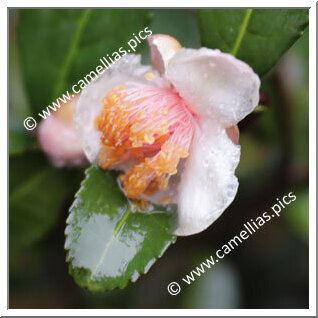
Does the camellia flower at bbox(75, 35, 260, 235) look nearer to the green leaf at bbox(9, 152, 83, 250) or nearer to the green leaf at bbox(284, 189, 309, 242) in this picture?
the green leaf at bbox(9, 152, 83, 250)

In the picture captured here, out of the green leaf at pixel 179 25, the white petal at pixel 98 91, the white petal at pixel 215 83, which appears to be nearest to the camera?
the white petal at pixel 215 83

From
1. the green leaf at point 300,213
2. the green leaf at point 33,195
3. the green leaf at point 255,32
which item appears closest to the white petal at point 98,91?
the green leaf at point 255,32

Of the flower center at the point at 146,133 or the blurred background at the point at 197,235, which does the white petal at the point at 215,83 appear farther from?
the blurred background at the point at 197,235

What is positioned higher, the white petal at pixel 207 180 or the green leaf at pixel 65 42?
the green leaf at pixel 65 42

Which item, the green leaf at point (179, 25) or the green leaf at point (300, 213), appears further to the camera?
the green leaf at point (300, 213)

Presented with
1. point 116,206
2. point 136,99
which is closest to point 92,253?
point 116,206
